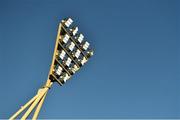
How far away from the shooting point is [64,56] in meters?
20.7

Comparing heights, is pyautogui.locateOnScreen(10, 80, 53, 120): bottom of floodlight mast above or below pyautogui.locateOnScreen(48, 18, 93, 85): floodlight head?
below

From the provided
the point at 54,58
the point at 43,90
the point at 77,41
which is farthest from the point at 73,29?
the point at 43,90

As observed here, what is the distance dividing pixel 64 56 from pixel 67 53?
343 mm

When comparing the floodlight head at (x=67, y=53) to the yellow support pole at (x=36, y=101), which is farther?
the floodlight head at (x=67, y=53)

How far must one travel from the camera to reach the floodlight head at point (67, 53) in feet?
66.7

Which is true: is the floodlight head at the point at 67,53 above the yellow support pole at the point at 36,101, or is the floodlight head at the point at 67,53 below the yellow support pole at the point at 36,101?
above

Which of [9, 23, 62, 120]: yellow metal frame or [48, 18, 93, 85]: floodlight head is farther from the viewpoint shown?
[48, 18, 93, 85]: floodlight head

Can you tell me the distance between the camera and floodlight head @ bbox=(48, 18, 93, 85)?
20328mm

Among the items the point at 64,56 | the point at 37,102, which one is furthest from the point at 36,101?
the point at 64,56

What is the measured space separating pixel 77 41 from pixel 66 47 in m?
0.97

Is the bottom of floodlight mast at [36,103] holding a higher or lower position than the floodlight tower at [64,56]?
lower

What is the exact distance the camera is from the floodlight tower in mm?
19734

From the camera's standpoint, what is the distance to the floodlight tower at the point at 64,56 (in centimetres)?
1973

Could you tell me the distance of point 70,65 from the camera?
21.4m
